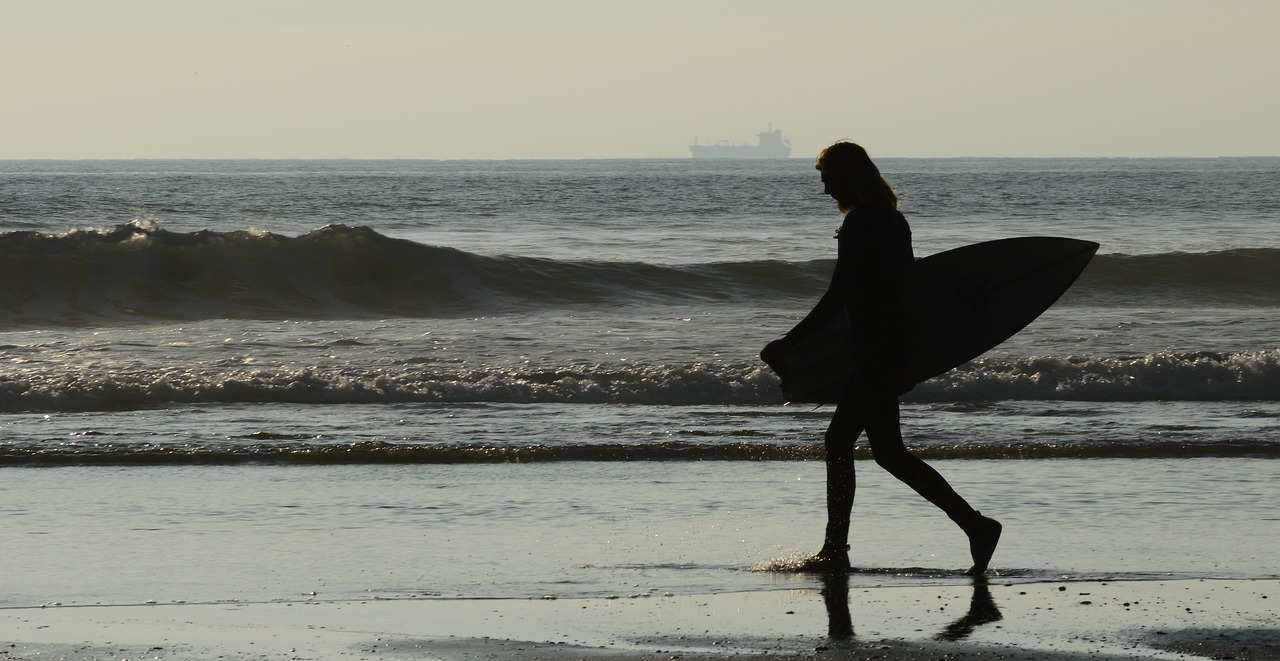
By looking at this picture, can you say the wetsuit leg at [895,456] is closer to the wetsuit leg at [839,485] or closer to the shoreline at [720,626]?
the wetsuit leg at [839,485]

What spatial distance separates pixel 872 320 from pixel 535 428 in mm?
4533

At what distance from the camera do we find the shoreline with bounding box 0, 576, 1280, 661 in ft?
13.9

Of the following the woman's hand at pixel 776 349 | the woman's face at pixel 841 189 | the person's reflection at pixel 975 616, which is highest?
the woman's face at pixel 841 189

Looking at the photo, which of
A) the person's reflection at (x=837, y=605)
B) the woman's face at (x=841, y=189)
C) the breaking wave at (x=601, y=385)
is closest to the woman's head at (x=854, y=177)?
the woman's face at (x=841, y=189)

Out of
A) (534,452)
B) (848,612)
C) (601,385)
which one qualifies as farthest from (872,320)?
(601,385)

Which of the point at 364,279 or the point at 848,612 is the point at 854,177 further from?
the point at 364,279

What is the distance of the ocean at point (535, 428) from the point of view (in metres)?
5.68

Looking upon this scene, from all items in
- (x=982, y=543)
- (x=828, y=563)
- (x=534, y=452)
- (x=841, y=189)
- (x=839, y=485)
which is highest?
(x=841, y=189)

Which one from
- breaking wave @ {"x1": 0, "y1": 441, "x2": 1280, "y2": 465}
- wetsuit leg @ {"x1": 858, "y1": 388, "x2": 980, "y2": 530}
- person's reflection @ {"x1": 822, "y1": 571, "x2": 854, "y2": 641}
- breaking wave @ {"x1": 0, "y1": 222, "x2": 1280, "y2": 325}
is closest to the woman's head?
wetsuit leg @ {"x1": 858, "y1": 388, "x2": 980, "y2": 530}

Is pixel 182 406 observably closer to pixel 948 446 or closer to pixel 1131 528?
pixel 948 446

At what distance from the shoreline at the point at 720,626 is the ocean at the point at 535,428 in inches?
8.0

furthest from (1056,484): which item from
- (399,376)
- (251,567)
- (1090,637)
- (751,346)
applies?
(751,346)

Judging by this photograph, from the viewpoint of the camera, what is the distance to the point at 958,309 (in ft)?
18.7

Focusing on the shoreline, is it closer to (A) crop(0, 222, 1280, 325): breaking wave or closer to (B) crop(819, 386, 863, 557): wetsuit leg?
(B) crop(819, 386, 863, 557): wetsuit leg
